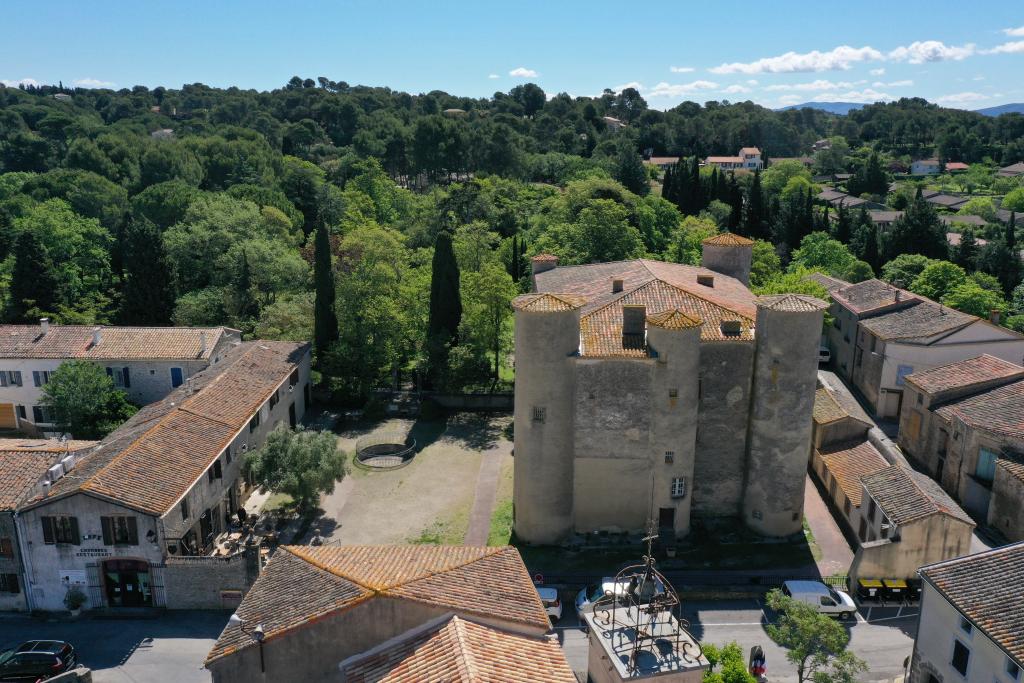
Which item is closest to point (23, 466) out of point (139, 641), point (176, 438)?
point (176, 438)

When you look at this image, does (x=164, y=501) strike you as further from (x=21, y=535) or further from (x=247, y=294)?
(x=247, y=294)

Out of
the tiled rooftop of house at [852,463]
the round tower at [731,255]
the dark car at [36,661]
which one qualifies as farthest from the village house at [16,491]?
the round tower at [731,255]

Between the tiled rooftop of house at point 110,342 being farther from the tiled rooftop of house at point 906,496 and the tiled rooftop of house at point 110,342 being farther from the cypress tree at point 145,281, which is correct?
the tiled rooftop of house at point 906,496

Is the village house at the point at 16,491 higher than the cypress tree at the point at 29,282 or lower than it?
lower

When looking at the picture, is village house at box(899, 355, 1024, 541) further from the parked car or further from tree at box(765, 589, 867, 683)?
the parked car

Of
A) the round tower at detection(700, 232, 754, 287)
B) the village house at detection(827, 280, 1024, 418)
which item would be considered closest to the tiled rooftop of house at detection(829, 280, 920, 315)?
the village house at detection(827, 280, 1024, 418)
